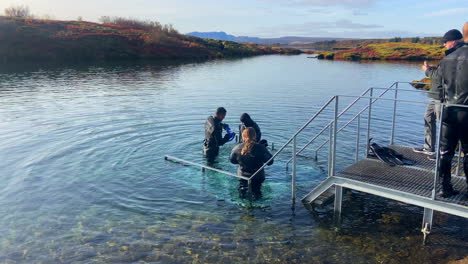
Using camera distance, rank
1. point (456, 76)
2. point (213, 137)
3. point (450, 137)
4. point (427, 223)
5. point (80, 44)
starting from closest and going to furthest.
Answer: point (456, 76)
point (450, 137)
point (427, 223)
point (213, 137)
point (80, 44)

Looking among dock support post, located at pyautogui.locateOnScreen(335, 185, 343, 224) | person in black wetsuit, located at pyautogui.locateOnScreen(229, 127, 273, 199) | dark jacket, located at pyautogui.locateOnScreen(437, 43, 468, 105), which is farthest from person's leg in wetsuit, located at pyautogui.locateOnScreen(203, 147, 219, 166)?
dark jacket, located at pyautogui.locateOnScreen(437, 43, 468, 105)

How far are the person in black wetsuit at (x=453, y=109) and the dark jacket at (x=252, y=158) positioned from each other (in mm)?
3863

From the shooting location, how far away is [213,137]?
12.1 metres

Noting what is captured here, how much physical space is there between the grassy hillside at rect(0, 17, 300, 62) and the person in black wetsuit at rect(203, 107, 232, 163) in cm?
4816

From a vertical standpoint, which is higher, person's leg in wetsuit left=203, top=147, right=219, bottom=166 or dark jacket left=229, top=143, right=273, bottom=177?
dark jacket left=229, top=143, right=273, bottom=177

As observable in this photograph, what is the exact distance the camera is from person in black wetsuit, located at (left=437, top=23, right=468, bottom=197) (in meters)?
6.51

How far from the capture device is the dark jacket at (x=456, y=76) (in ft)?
21.3

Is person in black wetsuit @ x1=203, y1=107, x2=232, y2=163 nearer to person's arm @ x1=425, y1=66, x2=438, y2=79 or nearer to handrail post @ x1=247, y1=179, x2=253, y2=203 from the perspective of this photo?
handrail post @ x1=247, y1=179, x2=253, y2=203

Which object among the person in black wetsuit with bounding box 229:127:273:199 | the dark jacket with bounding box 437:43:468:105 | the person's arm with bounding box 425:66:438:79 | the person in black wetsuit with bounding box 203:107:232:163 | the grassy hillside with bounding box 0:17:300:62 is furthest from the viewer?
the grassy hillside with bounding box 0:17:300:62

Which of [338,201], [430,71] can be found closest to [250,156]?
[338,201]

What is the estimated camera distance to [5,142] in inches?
567

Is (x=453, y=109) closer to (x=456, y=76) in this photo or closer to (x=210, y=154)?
(x=456, y=76)

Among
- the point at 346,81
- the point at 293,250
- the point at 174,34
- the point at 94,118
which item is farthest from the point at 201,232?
the point at 174,34

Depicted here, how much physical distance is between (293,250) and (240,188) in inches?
119
